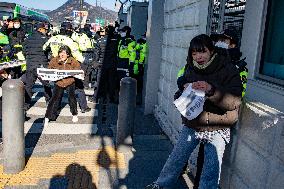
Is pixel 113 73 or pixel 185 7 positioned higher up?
pixel 185 7

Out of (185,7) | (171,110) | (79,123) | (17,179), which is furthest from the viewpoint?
(79,123)

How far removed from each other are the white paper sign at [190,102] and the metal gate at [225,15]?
1.03 meters

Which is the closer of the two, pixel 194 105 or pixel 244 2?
pixel 194 105

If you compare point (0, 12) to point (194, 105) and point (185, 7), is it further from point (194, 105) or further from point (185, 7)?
point (194, 105)

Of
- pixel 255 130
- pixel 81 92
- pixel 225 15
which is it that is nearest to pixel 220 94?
pixel 255 130

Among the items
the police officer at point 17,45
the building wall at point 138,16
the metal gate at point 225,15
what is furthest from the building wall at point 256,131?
the building wall at point 138,16

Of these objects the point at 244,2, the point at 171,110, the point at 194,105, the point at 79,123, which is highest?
the point at 244,2

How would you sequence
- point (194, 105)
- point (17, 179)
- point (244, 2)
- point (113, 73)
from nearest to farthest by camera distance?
point (194, 105) → point (244, 2) → point (17, 179) → point (113, 73)

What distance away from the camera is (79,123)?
22.4ft

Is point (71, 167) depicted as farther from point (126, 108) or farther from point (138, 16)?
point (138, 16)

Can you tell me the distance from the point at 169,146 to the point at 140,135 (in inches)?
32.9

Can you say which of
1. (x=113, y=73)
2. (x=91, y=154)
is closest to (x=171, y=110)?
(x=91, y=154)

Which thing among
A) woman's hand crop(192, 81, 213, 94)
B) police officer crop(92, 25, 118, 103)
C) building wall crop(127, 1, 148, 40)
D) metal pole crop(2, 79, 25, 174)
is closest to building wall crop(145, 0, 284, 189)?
woman's hand crop(192, 81, 213, 94)

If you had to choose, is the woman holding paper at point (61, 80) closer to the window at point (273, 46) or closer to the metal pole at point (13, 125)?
the metal pole at point (13, 125)
